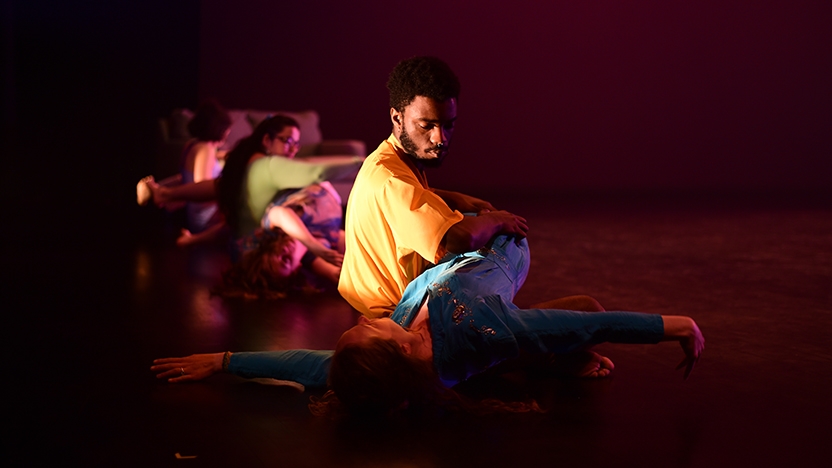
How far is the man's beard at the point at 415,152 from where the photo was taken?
97.7 inches

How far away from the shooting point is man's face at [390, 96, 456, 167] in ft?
8.02

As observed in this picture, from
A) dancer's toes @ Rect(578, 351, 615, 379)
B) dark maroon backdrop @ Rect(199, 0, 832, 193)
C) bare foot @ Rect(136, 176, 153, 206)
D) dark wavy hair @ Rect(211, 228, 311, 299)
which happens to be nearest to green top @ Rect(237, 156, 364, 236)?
dark wavy hair @ Rect(211, 228, 311, 299)

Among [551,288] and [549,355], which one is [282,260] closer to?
[551,288]

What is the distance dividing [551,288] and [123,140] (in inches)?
277

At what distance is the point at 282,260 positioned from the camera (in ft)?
13.4

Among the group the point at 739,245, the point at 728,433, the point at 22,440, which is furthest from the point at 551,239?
the point at 22,440

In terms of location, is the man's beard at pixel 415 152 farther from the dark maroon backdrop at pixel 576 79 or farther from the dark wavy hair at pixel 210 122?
the dark maroon backdrop at pixel 576 79

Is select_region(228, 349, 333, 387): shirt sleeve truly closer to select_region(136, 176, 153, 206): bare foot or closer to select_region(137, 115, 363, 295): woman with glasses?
select_region(137, 115, 363, 295): woman with glasses

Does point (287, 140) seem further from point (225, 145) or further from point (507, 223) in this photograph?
point (225, 145)

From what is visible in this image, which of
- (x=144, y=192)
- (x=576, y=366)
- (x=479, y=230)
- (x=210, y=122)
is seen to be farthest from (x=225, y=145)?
(x=479, y=230)

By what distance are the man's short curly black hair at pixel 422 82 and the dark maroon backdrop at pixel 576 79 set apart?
24.6 feet

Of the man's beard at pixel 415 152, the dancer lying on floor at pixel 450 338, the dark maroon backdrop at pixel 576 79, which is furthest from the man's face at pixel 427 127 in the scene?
the dark maroon backdrop at pixel 576 79

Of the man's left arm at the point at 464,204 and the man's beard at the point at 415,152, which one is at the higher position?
the man's beard at the point at 415,152

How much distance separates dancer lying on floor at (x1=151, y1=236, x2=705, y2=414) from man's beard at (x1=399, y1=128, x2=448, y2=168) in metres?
0.34
